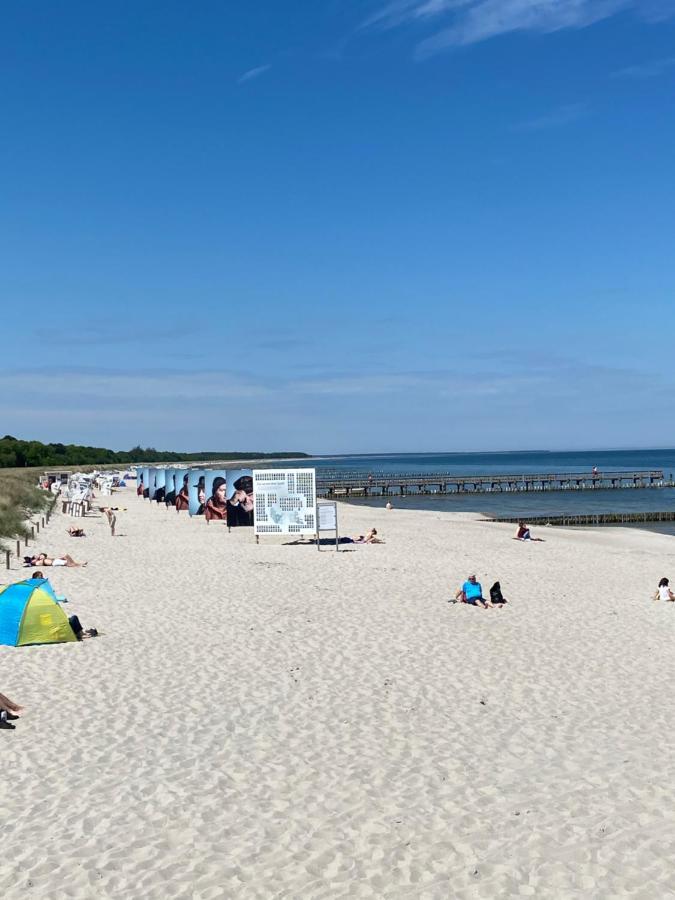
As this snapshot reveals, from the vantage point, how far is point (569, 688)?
973cm

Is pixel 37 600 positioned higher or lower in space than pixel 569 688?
higher

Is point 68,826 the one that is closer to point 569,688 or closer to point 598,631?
point 569,688

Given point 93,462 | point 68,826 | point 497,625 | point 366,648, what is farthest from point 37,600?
point 93,462

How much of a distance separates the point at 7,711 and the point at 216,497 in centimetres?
2390

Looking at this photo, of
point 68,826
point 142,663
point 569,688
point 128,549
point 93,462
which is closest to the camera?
point 68,826

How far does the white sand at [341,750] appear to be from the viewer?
553 centimetres

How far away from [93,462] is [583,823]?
433 ft

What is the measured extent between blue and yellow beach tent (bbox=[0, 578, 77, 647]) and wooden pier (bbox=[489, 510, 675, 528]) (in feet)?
100

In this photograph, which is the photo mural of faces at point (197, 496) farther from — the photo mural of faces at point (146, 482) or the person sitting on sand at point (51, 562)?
the person sitting on sand at point (51, 562)

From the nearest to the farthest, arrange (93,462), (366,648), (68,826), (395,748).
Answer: (68,826)
(395,748)
(366,648)
(93,462)

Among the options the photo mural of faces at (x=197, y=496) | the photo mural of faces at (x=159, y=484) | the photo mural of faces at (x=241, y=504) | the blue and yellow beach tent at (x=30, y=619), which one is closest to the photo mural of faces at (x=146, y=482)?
the photo mural of faces at (x=159, y=484)

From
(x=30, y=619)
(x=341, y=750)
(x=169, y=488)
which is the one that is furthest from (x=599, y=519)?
(x=341, y=750)

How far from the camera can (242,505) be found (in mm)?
29109

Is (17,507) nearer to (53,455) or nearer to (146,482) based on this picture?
(146,482)
